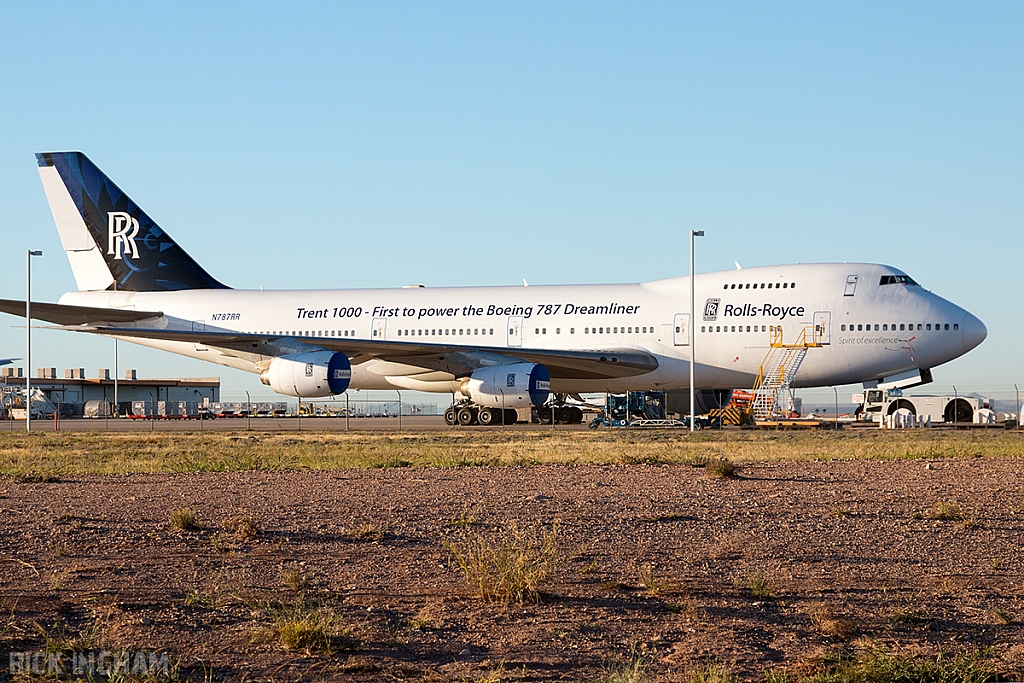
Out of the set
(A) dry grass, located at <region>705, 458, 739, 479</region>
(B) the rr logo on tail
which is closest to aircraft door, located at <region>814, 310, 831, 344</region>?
(A) dry grass, located at <region>705, 458, 739, 479</region>

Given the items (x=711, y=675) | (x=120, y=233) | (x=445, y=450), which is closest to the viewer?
(x=711, y=675)

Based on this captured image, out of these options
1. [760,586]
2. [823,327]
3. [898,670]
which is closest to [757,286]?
[823,327]

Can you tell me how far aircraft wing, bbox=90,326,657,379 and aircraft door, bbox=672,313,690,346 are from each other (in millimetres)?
821

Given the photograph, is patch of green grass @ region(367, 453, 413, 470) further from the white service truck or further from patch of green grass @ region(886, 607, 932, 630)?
the white service truck

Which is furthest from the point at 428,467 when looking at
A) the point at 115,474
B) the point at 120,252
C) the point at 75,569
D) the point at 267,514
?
the point at 120,252

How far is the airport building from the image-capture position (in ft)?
274

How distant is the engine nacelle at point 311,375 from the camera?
97.0ft

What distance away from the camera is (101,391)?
9431 centimetres

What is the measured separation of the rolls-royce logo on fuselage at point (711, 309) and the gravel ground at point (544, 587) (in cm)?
1855

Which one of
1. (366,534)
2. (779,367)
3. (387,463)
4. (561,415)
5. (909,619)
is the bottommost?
(909,619)

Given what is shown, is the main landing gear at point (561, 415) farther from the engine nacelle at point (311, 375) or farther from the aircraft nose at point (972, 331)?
the aircraft nose at point (972, 331)

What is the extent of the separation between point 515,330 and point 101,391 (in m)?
70.2

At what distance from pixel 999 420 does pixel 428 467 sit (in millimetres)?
25972

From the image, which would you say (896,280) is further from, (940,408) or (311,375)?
(311,375)
